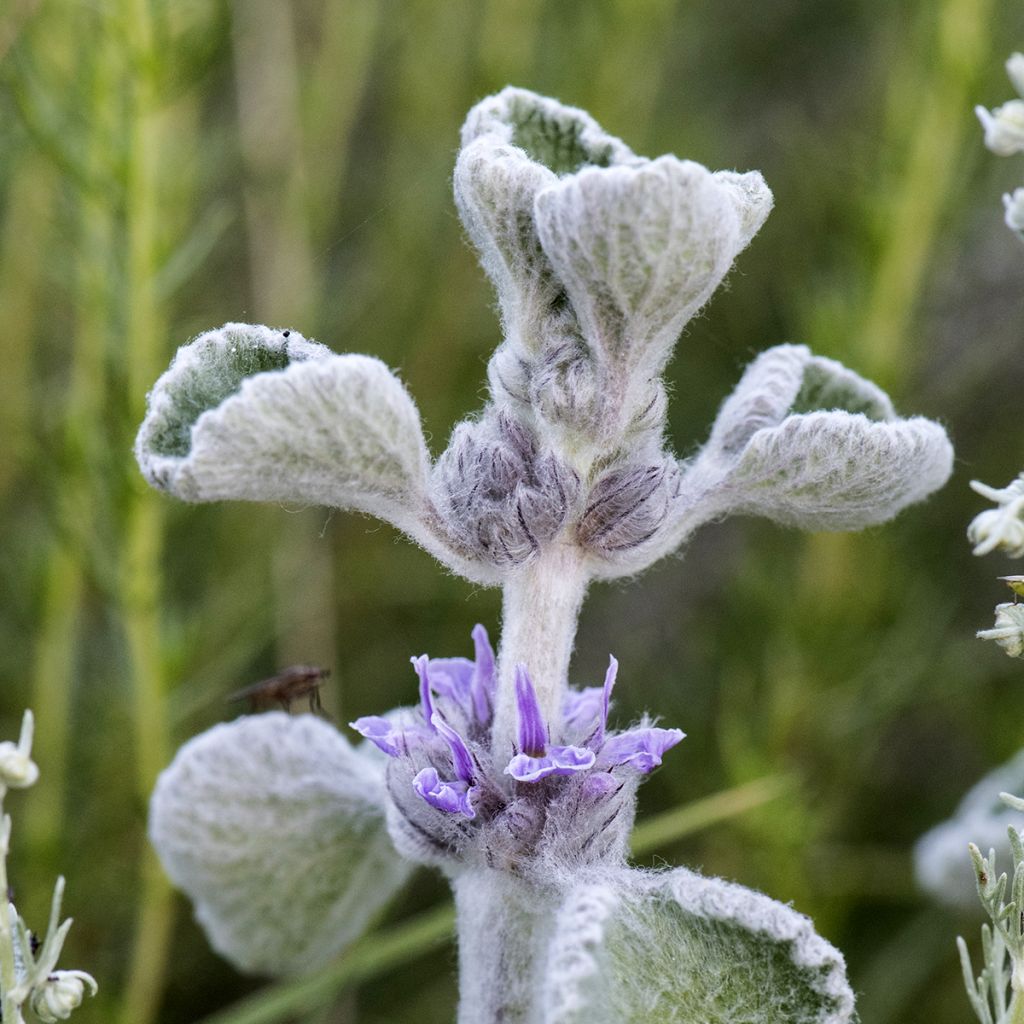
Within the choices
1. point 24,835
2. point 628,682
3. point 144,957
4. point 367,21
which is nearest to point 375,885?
point 144,957

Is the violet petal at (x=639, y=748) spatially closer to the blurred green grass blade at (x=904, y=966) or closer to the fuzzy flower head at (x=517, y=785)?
the fuzzy flower head at (x=517, y=785)

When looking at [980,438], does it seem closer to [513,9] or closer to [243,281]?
[513,9]

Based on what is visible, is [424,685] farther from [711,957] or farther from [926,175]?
[926,175]

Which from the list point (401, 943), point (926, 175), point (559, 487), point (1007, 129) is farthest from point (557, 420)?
point (926, 175)

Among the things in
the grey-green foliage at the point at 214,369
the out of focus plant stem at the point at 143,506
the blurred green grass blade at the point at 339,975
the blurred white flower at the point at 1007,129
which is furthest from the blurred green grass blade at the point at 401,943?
the blurred white flower at the point at 1007,129

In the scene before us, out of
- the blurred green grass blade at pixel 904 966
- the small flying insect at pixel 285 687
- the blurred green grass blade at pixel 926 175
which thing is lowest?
the blurred green grass blade at pixel 904 966

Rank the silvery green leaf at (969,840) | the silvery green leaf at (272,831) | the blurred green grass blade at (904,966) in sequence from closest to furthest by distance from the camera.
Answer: the silvery green leaf at (272,831), the silvery green leaf at (969,840), the blurred green grass blade at (904,966)

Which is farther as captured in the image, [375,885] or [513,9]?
[513,9]
